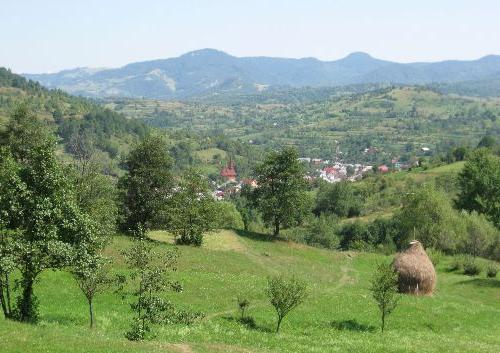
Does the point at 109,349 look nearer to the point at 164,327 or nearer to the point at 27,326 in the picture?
the point at 27,326

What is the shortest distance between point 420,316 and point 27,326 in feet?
104

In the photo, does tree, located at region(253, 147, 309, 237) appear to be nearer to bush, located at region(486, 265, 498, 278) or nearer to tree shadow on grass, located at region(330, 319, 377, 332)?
bush, located at region(486, 265, 498, 278)

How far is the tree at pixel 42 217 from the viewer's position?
86.5 ft

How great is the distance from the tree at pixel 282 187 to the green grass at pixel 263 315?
332 inches

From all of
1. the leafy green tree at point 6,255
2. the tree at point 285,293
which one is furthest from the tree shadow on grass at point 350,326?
the leafy green tree at point 6,255

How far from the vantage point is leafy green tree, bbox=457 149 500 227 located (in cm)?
10156

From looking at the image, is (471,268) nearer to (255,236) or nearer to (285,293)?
(255,236)

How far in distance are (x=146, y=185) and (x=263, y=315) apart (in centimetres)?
2885

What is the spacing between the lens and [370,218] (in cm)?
15800

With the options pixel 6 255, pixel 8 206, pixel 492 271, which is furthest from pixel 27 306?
pixel 492 271

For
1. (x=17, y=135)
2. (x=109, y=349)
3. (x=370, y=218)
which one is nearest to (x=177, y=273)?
(x=109, y=349)

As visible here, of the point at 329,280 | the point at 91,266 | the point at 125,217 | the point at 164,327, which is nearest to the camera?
the point at 91,266

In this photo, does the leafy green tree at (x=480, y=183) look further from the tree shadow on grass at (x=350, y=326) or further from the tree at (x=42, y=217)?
the tree at (x=42, y=217)

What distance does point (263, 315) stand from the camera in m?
41.2
